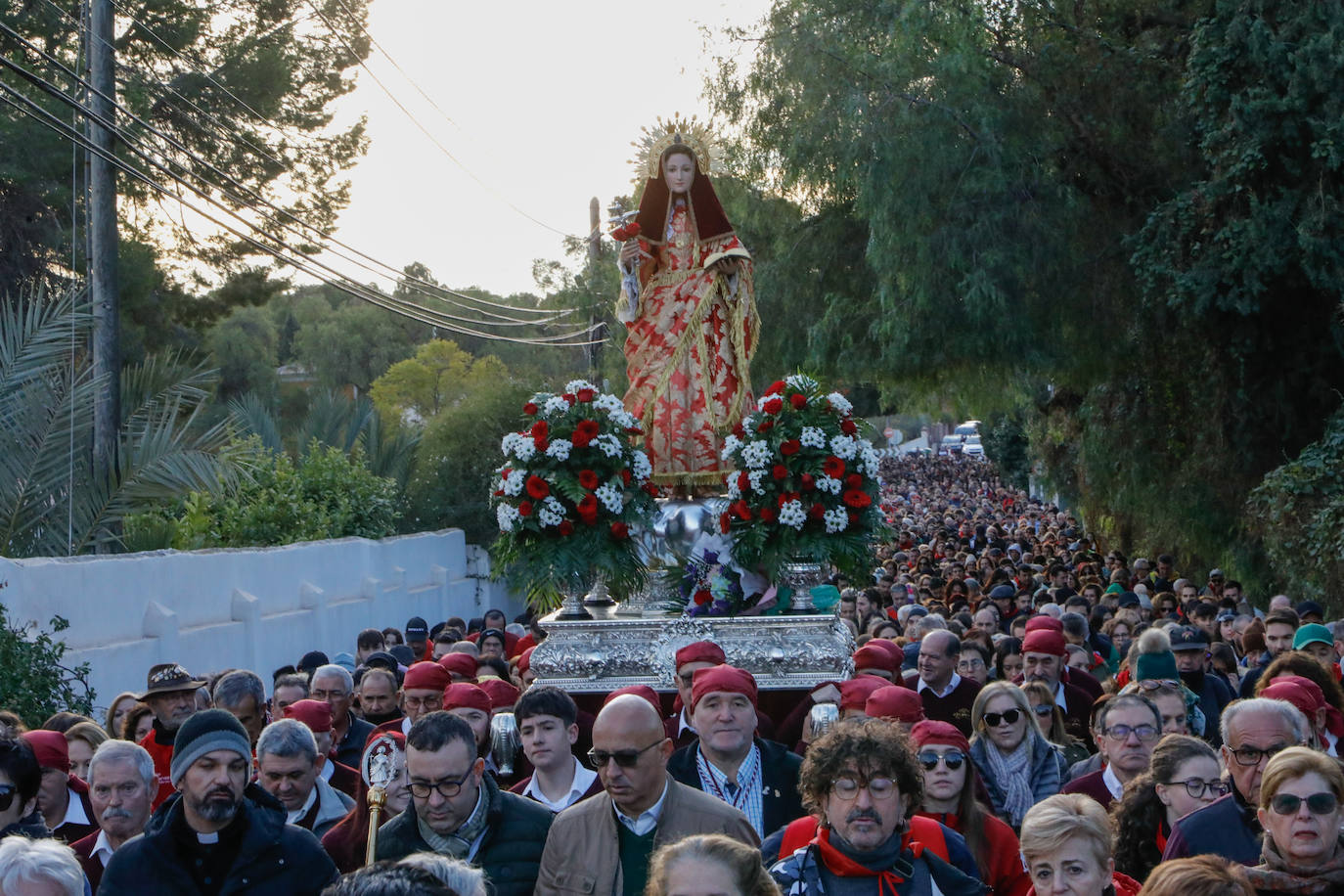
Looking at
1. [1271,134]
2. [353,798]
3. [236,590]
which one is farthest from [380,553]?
[353,798]

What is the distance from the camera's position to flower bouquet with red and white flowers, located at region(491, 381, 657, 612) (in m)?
9.78

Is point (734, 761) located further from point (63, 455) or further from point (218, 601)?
point (63, 455)

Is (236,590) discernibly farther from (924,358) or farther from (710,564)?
(924,358)

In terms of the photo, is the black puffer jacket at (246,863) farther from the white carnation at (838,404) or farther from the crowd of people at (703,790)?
the white carnation at (838,404)

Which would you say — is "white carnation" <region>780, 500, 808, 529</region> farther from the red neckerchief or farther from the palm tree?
the palm tree

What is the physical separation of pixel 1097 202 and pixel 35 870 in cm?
1951

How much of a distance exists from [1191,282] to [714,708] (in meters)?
14.3

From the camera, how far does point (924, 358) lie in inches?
832

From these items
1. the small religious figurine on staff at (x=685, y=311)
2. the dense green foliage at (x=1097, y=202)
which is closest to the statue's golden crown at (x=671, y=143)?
the small religious figurine on staff at (x=685, y=311)

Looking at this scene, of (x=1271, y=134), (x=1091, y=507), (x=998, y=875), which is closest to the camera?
(x=998, y=875)

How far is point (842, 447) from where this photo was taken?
984 centimetres

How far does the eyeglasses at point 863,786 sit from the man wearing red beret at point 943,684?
3.97 metres

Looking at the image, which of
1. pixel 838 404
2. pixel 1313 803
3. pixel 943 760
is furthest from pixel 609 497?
pixel 1313 803

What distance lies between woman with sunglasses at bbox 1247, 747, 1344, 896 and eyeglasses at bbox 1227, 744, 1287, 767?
0.75 meters
